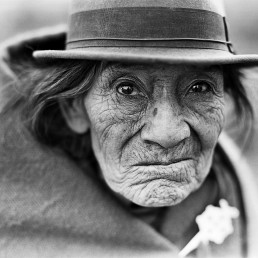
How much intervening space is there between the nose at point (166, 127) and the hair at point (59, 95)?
12.0 inches

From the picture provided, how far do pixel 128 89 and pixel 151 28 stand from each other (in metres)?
0.27

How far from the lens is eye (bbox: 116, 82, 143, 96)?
167 cm

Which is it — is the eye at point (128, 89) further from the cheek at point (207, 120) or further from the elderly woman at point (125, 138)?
the cheek at point (207, 120)

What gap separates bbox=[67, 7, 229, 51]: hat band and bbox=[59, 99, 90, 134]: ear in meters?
0.36

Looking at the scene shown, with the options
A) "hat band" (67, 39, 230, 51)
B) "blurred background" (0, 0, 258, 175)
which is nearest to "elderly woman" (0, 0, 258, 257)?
"hat band" (67, 39, 230, 51)

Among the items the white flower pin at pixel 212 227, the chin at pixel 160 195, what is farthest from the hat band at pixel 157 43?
the white flower pin at pixel 212 227

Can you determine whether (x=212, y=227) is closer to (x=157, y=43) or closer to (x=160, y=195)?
(x=160, y=195)

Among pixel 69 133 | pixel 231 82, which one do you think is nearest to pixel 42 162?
pixel 69 133

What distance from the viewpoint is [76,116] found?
1.98 m

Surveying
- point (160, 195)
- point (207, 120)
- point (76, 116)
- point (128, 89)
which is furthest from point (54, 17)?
point (160, 195)

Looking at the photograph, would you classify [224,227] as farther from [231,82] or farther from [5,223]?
[5,223]

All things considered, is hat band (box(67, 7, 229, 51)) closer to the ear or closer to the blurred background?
the ear

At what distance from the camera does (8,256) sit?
1.79 metres

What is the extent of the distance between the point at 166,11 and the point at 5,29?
221cm
